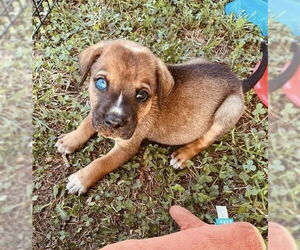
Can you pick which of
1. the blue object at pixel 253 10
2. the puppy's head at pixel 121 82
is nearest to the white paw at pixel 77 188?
the puppy's head at pixel 121 82

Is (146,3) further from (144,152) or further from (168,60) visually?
(144,152)

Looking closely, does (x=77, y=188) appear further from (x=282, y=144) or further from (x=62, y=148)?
(x=282, y=144)

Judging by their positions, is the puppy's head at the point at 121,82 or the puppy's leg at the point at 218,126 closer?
the puppy's head at the point at 121,82

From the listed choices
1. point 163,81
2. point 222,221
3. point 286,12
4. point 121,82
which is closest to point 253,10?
point 286,12

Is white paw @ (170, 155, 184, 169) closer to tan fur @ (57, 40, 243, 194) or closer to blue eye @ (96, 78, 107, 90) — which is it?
tan fur @ (57, 40, 243, 194)


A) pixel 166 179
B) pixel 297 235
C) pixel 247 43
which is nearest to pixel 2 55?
pixel 166 179

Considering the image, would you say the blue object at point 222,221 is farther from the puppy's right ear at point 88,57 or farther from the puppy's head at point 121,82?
the puppy's right ear at point 88,57
